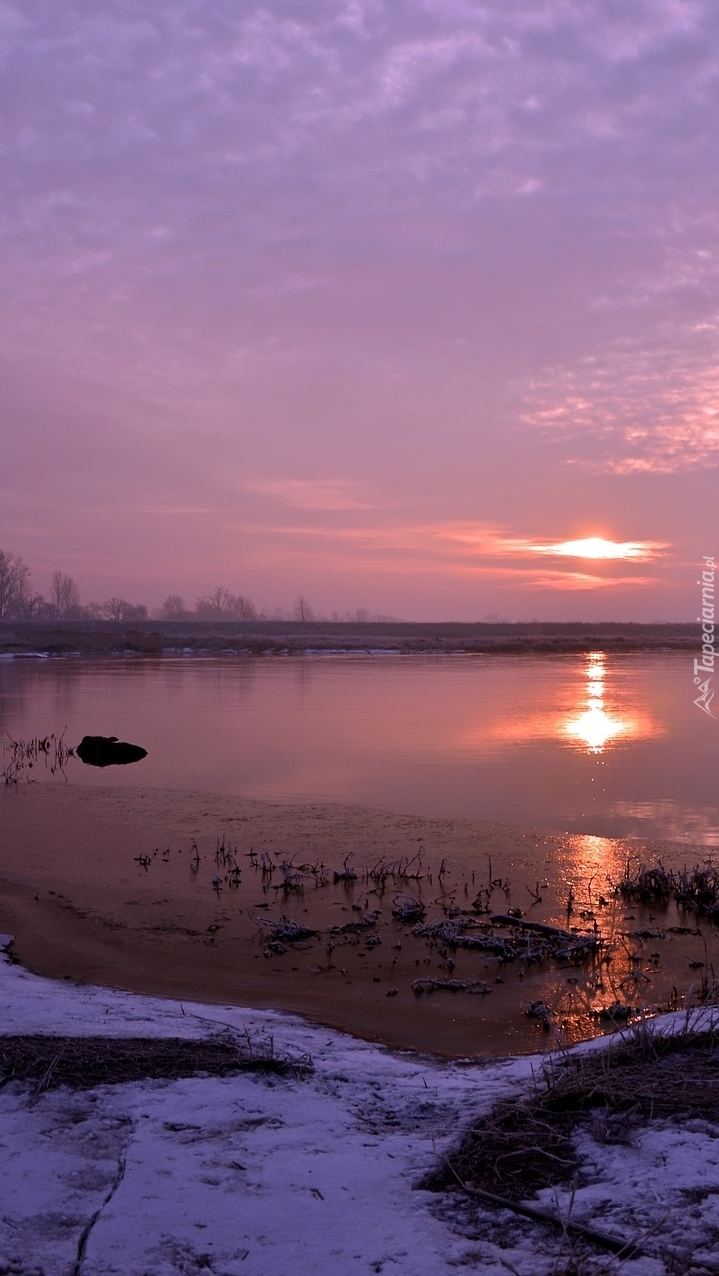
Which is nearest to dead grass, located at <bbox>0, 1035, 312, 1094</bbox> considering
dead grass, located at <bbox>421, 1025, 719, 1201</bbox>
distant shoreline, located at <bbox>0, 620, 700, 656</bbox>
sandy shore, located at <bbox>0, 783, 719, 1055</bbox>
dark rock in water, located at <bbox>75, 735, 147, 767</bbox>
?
dead grass, located at <bbox>421, 1025, 719, 1201</bbox>

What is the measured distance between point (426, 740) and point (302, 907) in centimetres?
1249

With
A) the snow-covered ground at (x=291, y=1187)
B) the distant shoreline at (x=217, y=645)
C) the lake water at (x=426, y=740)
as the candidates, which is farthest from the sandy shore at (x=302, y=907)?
the distant shoreline at (x=217, y=645)

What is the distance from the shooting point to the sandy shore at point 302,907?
7.35 m

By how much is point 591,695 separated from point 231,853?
996 inches

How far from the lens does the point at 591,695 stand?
34.6 m

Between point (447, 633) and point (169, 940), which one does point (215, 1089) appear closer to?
point (169, 940)

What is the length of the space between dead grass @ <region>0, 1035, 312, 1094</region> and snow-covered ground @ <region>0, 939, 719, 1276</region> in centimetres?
11

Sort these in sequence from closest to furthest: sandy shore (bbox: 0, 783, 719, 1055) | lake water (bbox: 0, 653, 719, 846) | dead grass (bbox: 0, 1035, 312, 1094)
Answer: dead grass (bbox: 0, 1035, 312, 1094) < sandy shore (bbox: 0, 783, 719, 1055) < lake water (bbox: 0, 653, 719, 846)

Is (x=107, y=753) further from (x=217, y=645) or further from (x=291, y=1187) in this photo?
(x=217, y=645)

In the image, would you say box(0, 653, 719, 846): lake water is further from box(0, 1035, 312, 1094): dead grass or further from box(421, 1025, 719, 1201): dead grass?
box(0, 1035, 312, 1094): dead grass

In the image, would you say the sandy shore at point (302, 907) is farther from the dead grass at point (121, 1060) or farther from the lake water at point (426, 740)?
the dead grass at point (121, 1060)

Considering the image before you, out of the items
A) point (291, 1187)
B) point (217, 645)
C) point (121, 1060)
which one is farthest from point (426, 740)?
point (217, 645)

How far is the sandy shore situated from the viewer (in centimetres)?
735

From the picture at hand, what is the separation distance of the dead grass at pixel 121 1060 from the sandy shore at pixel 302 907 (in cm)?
187
